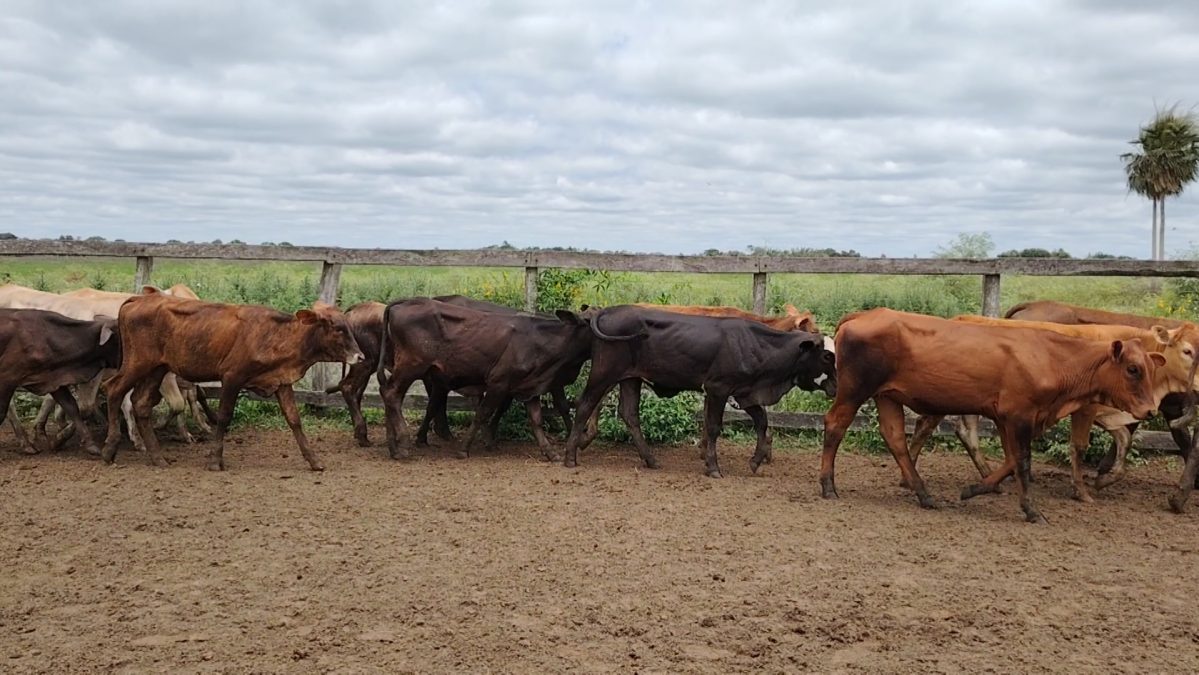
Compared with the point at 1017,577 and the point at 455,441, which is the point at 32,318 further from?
the point at 1017,577

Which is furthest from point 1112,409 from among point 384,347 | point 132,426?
point 132,426

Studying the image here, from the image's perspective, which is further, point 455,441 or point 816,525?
point 455,441

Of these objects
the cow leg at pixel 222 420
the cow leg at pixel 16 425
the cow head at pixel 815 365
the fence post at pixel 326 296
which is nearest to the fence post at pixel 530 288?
the fence post at pixel 326 296

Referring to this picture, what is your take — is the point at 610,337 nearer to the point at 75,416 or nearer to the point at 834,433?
the point at 834,433

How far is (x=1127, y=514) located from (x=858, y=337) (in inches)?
108

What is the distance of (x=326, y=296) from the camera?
495 inches

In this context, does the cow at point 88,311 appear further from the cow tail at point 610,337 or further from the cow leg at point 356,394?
the cow tail at point 610,337

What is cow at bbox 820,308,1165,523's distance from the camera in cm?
860

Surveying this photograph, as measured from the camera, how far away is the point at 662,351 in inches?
404

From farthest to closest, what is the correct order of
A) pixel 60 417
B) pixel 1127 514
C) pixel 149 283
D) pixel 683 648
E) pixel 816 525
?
pixel 149 283 < pixel 60 417 < pixel 1127 514 < pixel 816 525 < pixel 683 648

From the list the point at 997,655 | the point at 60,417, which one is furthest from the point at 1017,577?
the point at 60,417

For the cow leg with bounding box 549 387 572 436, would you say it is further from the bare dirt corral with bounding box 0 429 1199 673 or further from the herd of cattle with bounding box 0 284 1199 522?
the bare dirt corral with bounding box 0 429 1199 673

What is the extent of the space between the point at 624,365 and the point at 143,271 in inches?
251

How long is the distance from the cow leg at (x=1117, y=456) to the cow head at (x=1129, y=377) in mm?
1117
